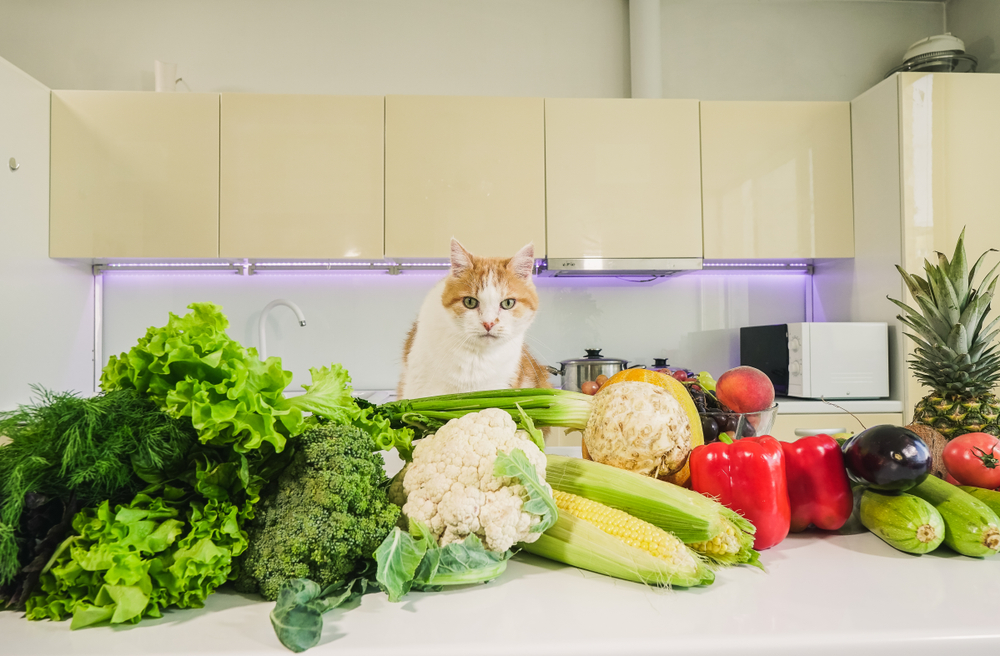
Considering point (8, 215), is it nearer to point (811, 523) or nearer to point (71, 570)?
point (71, 570)

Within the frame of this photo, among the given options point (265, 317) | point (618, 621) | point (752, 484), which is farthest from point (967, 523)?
point (265, 317)

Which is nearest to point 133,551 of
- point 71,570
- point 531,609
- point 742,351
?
point 71,570

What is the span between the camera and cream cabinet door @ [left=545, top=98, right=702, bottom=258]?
239cm

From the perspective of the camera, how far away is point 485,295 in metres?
1.60

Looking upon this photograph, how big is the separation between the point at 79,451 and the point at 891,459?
0.78 meters

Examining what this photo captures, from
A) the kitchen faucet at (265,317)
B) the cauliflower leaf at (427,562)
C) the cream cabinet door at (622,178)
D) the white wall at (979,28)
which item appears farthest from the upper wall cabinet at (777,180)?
the cauliflower leaf at (427,562)

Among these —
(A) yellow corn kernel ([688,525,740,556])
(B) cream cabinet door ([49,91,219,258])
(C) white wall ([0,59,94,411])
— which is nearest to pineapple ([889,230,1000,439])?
(A) yellow corn kernel ([688,525,740,556])

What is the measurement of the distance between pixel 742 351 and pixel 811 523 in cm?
217

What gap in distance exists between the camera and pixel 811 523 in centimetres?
70

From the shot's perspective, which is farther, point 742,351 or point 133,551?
point 742,351

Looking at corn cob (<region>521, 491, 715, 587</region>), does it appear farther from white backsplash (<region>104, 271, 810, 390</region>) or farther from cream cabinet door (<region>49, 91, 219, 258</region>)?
cream cabinet door (<region>49, 91, 219, 258</region>)

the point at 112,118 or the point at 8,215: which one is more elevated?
the point at 112,118

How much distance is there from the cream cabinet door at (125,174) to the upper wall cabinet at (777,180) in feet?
6.90

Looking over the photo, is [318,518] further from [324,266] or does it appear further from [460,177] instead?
[324,266]
